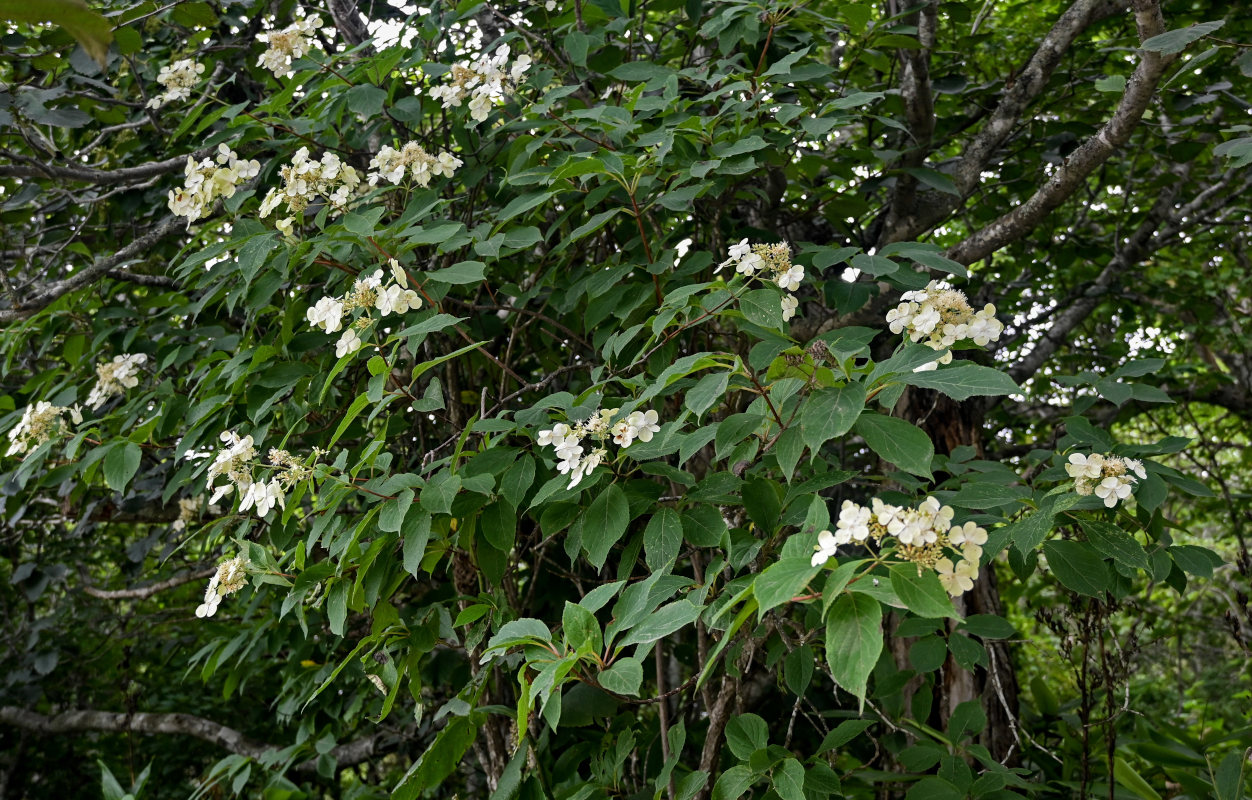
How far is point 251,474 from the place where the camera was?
164cm

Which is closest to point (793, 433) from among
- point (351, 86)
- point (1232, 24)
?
point (351, 86)

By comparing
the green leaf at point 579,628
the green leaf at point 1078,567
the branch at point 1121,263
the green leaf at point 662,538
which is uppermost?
the green leaf at point 579,628

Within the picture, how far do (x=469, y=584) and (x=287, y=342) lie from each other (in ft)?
2.13

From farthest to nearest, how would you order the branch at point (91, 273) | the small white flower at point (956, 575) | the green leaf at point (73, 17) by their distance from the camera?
the branch at point (91, 273) < the small white flower at point (956, 575) < the green leaf at point (73, 17)

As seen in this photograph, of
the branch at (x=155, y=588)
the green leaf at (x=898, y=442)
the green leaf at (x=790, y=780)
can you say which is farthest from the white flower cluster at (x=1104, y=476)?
the branch at (x=155, y=588)

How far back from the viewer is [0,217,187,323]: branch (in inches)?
96.6

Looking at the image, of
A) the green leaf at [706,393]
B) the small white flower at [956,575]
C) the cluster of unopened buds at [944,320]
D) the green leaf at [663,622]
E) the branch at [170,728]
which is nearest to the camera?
the small white flower at [956,575]

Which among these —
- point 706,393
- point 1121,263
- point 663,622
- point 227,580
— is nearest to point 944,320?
point 706,393

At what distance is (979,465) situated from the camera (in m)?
1.76

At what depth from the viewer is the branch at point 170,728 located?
3.07 m

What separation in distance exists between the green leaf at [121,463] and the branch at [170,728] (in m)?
0.98

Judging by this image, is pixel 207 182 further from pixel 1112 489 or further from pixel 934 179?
pixel 1112 489

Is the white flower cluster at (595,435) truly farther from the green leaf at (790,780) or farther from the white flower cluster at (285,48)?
the white flower cluster at (285,48)

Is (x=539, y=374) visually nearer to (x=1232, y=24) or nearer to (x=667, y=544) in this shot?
(x=667, y=544)
